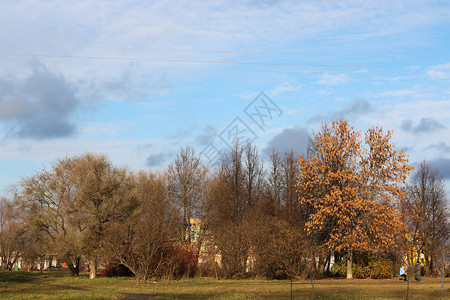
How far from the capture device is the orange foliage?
36781 mm

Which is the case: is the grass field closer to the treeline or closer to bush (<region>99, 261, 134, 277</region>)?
the treeline

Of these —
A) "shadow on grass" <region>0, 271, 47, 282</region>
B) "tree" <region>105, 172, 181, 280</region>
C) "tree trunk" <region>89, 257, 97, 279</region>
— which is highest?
"tree" <region>105, 172, 181, 280</region>

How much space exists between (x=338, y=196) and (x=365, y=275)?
297 inches

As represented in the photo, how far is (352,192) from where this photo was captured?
36.8m

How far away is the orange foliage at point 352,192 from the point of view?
121ft

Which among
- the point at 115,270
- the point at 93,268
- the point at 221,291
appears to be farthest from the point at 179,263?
the point at 221,291

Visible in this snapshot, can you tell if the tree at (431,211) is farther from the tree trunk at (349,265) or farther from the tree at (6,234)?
the tree at (6,234)

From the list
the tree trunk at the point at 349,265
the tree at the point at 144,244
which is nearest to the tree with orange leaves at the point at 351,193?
the tree trunk at the point at 349,265

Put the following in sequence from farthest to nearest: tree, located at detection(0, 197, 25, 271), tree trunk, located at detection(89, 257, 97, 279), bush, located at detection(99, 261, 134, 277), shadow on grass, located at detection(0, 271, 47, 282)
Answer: tree, located at detection(0, 197, 25, 271) < bush, located at detection(99, 261, 134, 277) < tree trunk, located at detection(89, 257, 97, 279) < shadow on grass, located at detection(0, 271, 47, 282)

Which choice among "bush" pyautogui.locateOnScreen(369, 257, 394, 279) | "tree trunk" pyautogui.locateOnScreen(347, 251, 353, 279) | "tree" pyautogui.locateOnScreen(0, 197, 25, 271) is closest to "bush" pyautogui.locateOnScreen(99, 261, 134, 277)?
"tree trunk" pyautogui.locateOnScreen(347, 251, 353, 279)

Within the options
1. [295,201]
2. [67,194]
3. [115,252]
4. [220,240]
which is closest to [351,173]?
[295,201]

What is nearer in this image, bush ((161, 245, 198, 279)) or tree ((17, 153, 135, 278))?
bush ((161, 245, 198, 279))

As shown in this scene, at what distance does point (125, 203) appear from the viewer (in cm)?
4144

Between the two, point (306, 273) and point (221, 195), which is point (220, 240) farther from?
point (221, 195)
